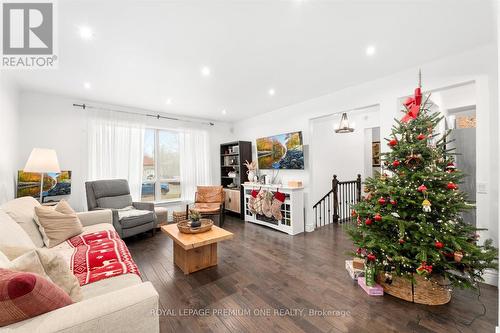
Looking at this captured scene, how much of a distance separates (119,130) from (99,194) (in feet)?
4.44

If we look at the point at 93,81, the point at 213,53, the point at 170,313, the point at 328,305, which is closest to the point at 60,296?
the point at 170,313

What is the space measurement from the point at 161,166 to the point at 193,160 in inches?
29.6

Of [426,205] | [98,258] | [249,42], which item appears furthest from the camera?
[249,42]

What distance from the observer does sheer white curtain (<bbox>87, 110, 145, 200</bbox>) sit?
3.93 m

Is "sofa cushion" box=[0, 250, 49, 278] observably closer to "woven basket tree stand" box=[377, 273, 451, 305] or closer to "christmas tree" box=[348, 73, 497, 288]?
"christmas tree" box=[348, 73, 497, 288]

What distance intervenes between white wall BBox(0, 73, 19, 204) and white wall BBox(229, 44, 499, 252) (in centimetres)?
441

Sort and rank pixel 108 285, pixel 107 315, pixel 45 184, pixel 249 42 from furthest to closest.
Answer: pixel 45 184 → pixel 249 42 → pixel 108 285 → pixel 107 315

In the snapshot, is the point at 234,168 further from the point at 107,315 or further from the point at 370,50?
the point at 107,315

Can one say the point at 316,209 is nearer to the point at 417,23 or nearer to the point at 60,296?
the point at 417,23

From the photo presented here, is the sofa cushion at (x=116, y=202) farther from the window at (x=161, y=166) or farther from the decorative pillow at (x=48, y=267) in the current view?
the decorative pillow at (x=48, y=267)

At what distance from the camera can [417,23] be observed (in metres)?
1.86

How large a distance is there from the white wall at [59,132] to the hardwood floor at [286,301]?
6.90ft

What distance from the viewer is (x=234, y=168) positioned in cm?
545

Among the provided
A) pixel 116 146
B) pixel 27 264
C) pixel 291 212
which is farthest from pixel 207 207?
Result: pixel 27 264
